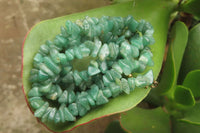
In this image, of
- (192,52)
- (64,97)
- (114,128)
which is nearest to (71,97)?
(64,97)

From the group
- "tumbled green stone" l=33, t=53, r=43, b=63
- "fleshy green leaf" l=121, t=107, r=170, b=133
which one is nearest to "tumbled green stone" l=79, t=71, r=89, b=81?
"tumbled green stone" l=33, t=53, r=43, b=63

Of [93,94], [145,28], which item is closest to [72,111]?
[93,94]

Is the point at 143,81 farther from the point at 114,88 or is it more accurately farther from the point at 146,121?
the point at 146,121

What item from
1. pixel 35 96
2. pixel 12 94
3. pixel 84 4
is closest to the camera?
pixel 35 96

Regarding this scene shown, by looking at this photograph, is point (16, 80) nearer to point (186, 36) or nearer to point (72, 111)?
point (72, 111)

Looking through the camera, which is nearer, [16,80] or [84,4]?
[16,80]

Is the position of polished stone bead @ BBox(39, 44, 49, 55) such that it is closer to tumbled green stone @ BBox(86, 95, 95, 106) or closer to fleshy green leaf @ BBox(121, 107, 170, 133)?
tumbled green stone @ BBox(86, 95, 95, 106)
